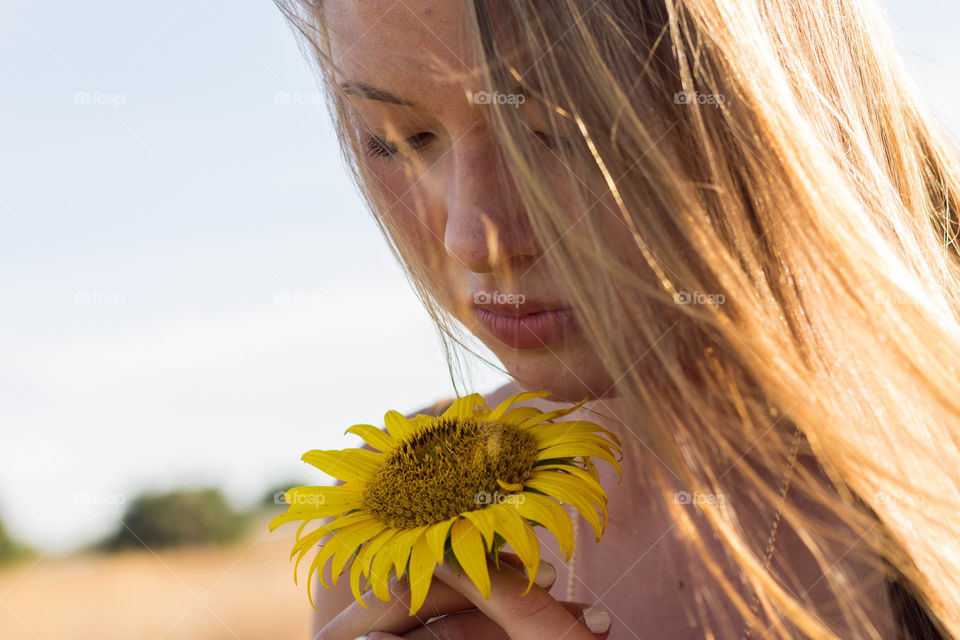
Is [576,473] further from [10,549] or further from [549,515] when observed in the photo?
[10,549]

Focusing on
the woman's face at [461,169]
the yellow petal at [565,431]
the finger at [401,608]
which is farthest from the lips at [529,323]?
the finger at [401,608]

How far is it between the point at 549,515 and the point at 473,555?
0.07 meters

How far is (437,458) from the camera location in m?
0.71

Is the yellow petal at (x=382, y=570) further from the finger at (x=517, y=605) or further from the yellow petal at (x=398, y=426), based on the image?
the yellow petal at (x=398, y=426)

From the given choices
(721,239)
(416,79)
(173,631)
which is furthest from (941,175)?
(173,631)

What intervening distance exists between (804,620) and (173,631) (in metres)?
11.2

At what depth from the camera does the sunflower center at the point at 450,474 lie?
65 centimetres

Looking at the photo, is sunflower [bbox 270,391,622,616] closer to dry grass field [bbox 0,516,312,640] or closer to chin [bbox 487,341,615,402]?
chin [bbox 487,341,615,402]

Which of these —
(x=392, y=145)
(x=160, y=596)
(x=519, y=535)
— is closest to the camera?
(x=519, y=535)

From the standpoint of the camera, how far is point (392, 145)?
1038 mm

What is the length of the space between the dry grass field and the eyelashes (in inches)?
366

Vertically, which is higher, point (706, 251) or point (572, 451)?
point (706, 251)

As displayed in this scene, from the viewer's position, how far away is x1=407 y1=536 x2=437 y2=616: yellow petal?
1.98 ft

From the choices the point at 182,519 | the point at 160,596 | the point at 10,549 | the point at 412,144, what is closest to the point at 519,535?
the point at 412,144
